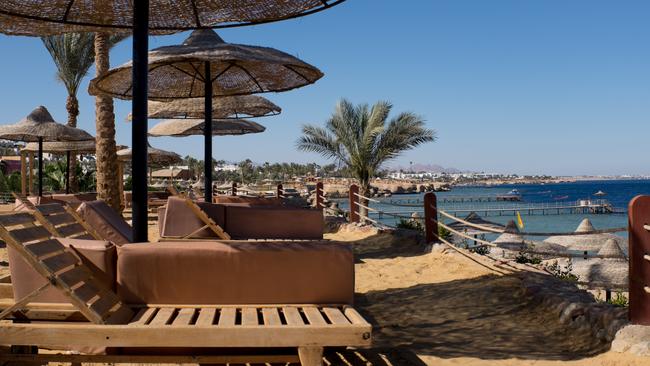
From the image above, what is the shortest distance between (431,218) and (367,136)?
843 centimetres

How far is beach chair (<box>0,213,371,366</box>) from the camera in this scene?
7.97ft

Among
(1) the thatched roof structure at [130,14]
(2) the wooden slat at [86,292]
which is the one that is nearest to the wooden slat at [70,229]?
(2) the wooden slat at [86,292]

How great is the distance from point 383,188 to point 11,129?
91636mm

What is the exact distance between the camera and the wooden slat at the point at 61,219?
3.42 m

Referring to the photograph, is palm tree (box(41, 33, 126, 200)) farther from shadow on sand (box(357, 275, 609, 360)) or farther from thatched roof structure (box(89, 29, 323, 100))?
shadow on sand (box(357, 275, 609, 360))

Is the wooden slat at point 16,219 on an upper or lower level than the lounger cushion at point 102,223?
upper

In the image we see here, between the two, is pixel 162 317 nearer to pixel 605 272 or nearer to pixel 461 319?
pixel 461 319

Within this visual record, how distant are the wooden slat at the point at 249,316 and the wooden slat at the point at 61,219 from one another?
1435 millimetres

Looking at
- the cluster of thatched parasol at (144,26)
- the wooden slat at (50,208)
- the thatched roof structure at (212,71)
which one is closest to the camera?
the wooden slat at (50,208)

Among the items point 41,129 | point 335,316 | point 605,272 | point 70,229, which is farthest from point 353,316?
point 605,272

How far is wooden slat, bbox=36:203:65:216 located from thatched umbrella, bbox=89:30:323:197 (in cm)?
176

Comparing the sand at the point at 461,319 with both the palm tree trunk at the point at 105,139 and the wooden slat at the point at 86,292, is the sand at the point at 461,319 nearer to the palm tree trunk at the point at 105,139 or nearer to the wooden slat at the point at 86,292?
the wooden slat at the point at 86,292

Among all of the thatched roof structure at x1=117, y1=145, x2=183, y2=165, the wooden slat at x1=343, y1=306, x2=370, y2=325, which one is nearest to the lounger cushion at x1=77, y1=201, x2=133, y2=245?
the wooden slat at x1=343, y1=306, x2=370, y2=325

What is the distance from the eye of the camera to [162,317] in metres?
2.68
